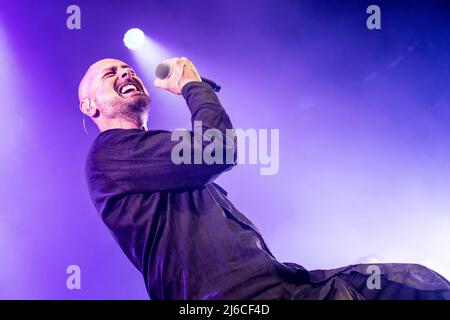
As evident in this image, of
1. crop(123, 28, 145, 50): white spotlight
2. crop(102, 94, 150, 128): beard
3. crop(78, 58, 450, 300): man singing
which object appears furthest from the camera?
crop(123, 28, 145, 50): white spotlight

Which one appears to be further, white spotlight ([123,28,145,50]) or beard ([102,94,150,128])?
white spotlight ([123,28,145,50])

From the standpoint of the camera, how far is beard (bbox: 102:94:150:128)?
1.59 metres

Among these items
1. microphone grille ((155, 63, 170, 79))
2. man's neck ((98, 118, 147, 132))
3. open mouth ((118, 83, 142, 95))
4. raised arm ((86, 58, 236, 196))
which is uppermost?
microphone grille ((155, 63, 170, 79))

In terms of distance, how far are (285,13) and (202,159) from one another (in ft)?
2.93

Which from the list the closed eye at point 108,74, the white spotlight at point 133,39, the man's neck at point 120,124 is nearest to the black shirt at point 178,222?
the man's neck at point 120,124

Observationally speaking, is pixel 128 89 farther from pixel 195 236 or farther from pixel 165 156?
pixel 195 236

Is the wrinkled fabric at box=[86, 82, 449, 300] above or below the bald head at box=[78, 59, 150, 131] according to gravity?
below

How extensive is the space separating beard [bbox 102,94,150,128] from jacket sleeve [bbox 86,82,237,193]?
0.54 feet

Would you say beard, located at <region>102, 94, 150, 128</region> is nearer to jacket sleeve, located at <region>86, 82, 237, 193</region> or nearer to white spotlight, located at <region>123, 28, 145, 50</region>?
jacket sleeve, located at <region>86, 82, 237, 193</region>

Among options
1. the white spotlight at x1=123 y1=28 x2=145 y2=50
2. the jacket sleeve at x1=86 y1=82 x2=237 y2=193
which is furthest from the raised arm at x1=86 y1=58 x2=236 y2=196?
the white spotlight at x1=123 y1=28 x2=145 y2=50

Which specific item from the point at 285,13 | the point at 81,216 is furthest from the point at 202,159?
the point at 285,13

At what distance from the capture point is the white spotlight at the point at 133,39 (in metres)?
1.87

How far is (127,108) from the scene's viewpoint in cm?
159
